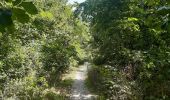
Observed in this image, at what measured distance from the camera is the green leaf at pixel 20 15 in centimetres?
120

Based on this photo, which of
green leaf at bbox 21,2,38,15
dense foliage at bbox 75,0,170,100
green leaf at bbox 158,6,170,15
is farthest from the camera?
dense foliage at bbox 75,0,170,100

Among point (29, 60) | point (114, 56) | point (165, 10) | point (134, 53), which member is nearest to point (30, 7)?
point (165, 10)

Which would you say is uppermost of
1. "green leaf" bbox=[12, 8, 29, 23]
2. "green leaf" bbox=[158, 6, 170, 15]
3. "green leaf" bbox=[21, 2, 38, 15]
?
"green leaf" bbox=[158, 6, 170, 15]

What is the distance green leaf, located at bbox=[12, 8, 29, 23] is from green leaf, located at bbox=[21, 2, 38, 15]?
0.07 feet

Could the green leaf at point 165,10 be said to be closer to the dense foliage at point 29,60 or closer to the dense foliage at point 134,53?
the dense foliage at point 29,60

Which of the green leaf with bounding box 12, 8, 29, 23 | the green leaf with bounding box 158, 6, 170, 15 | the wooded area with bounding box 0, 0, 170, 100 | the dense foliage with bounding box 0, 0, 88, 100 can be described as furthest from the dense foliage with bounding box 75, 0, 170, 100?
the green leaf with bounding box 12, 8, 29, 23

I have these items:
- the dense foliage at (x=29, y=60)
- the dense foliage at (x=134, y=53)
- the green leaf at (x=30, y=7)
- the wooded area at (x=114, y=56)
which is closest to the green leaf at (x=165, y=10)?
the green leaf at (x=30, y=7)

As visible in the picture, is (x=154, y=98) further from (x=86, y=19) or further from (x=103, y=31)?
(x=86, y=19)

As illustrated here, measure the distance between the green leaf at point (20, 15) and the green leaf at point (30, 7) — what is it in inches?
0.8

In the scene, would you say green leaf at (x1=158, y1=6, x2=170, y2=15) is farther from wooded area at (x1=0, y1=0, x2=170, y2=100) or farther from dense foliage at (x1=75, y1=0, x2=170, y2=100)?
dense foliage at (x1=75, y1=0, x2=170, y2=100)

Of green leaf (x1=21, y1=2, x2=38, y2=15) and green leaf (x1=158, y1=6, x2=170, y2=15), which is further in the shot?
green leaf (x1=158, y1=6, x2=170, y2=15)

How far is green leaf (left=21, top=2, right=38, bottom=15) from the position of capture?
3.93 feet

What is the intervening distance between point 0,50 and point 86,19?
701cm

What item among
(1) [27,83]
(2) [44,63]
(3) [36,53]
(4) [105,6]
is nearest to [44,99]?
(1) [27,83]
